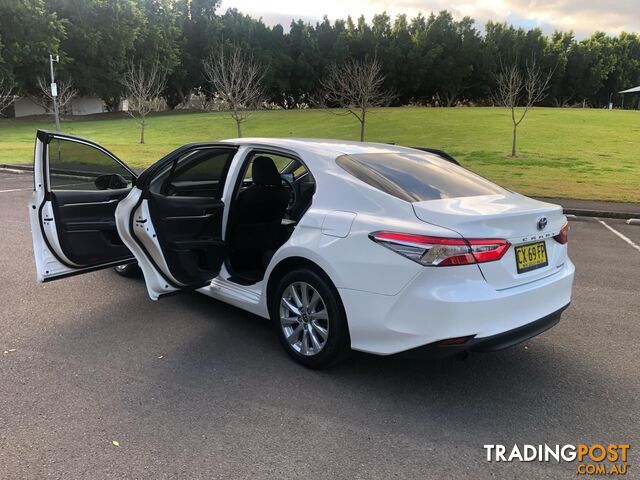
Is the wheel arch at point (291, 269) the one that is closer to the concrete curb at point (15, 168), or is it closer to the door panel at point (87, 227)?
the door panel at point (87, 227)

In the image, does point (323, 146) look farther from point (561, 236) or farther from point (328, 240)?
point (561, 236)

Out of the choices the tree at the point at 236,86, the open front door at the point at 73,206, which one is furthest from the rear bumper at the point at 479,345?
the tree at the point at 236,86

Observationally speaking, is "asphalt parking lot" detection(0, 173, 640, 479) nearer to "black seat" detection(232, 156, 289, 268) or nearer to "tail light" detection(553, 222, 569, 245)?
"black seat" detection(232, 156, 289, 268)

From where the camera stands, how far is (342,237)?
10.3 ft

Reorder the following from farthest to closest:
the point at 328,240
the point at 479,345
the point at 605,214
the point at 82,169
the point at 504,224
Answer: the point at 605,214 → the point at 82,169 → the point at 328,240 → the point at 504,224 → the point at 479,345

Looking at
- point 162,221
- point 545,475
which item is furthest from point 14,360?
point 545,475

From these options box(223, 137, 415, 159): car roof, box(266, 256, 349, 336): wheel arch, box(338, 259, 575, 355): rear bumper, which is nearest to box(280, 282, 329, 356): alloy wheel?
box(266, 256, 349, 336): wheel arch

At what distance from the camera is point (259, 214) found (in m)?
4.46

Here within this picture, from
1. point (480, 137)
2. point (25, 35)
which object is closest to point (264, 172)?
point (480, 137)

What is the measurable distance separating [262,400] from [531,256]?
1.85m

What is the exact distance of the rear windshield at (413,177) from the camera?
3.34 m

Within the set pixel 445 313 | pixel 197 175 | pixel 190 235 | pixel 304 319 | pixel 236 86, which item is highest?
pixel 236 86

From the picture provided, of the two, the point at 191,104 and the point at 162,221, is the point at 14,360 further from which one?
the point at 191,104

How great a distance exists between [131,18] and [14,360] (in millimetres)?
59855
